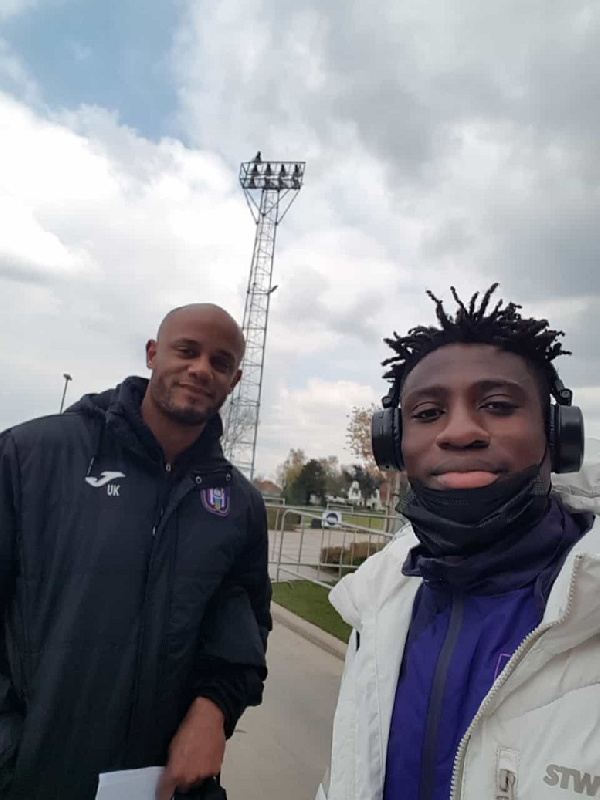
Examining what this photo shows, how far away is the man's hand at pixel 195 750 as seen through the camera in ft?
4.66

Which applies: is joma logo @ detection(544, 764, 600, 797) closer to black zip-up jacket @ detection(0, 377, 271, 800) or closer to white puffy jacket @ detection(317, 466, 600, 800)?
white puffy jacket @ detection(317, 466, 600, 800)

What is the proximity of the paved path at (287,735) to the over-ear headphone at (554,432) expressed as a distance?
246 cm

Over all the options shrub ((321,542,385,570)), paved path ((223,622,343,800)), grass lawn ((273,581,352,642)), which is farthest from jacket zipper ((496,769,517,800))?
shrub ((321,542,385,570))

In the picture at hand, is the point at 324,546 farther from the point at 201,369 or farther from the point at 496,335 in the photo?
the point at 496,335

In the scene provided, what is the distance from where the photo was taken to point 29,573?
1443 millimetres

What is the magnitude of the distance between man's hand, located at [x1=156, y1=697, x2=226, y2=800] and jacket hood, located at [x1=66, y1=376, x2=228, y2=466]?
0.71 meters

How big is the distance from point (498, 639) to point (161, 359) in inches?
50.7

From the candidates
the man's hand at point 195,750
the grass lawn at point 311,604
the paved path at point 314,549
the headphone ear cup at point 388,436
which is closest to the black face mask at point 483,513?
the headphone ear cup at point 388,436

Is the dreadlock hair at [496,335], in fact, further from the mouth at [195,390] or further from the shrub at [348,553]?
the shrub at [348,553]

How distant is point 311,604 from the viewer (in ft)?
24.1

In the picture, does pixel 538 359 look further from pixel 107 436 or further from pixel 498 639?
pixel 107 436

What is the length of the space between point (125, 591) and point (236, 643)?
386 mm

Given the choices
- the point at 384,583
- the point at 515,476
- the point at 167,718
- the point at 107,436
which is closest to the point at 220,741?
the point at 167,718

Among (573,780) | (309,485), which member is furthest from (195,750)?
(309,485)
